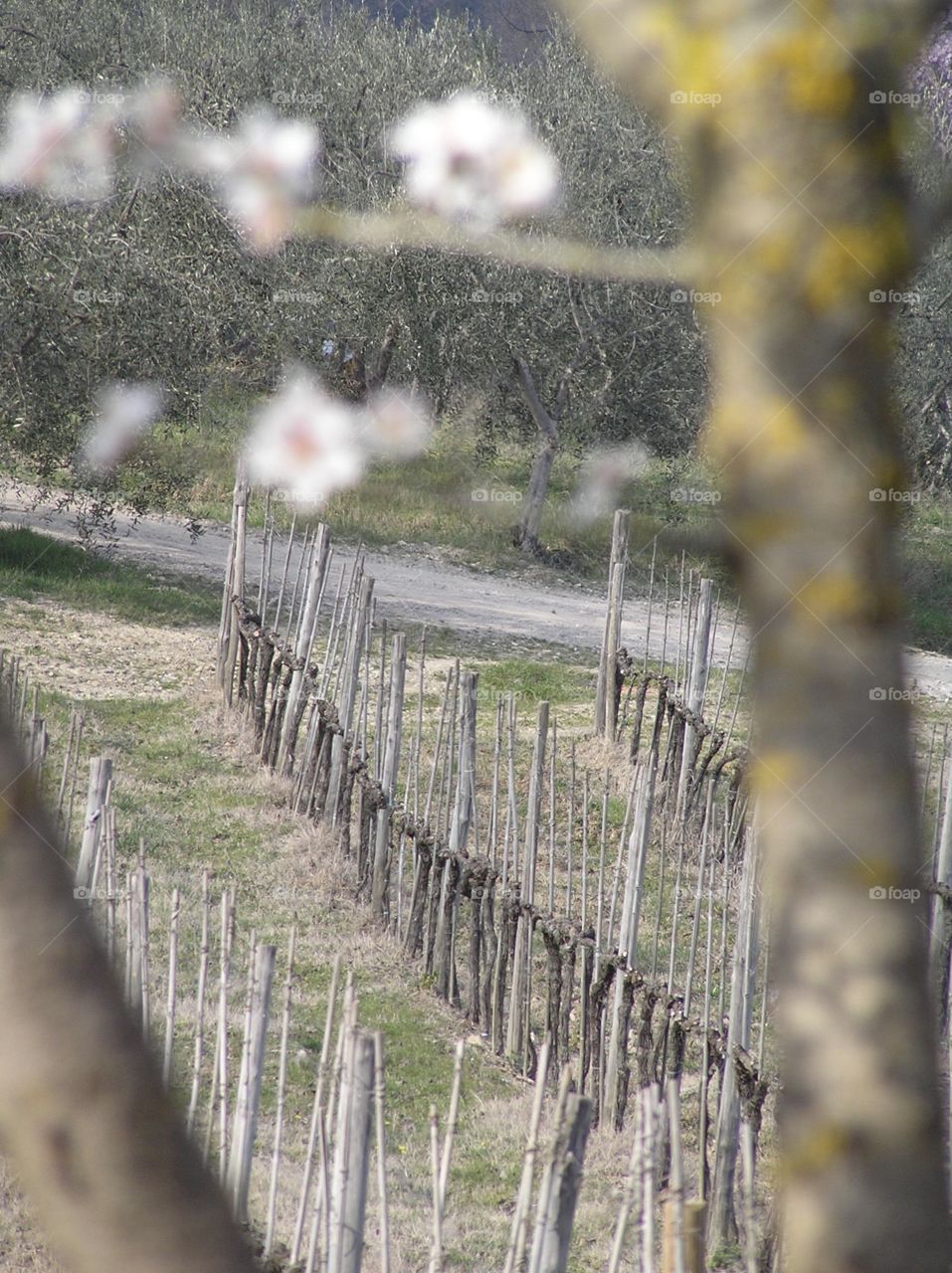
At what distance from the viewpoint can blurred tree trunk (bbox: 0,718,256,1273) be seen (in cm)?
53

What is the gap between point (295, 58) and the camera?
24.5 metres

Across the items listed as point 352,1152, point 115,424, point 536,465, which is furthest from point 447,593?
point 352,1152

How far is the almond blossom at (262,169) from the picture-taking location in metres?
18.6

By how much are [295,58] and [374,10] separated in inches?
1189

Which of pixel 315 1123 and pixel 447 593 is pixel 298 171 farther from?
pixel 315 1123

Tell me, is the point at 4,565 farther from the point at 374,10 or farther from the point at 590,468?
the point at 374,10

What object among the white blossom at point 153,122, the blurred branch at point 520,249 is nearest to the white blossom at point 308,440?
the blurred branch at point 520,249

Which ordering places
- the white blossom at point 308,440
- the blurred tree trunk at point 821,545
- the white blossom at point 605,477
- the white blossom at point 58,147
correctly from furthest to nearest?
the white blossom at point 605,477 < the white blossom at point 308,440 < the white blossom at point 58,147 < the blurred tree trunk at point 821,545

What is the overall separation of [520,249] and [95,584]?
766 cm

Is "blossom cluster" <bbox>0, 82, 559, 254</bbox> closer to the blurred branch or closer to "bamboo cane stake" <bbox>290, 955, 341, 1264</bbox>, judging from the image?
the blurred branch

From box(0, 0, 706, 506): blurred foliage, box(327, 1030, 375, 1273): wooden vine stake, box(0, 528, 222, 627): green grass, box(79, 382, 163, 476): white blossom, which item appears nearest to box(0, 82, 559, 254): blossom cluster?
box(0, 0, 706, 506): blurred foliage

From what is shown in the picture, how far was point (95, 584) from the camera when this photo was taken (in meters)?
12.2

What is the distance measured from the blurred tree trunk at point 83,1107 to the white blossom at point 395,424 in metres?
19.9

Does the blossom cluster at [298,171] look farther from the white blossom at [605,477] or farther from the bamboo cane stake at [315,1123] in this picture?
the bamboo cane stake at [315,1123]
